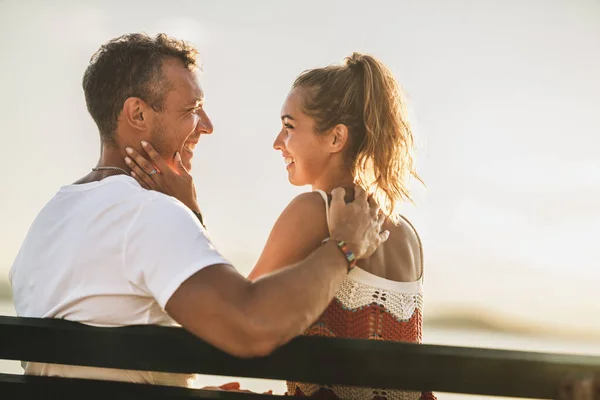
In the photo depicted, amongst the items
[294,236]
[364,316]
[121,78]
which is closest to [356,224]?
[294,236]

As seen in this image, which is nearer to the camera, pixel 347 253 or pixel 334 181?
pixel 347 253

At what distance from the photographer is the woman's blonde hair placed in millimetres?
2895

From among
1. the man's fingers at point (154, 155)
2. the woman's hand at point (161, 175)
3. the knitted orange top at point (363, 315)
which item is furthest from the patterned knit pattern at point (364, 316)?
the man's fingers at point (154, 155)

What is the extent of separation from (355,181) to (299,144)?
348mm

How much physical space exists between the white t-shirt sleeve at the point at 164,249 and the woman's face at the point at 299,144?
125 cm

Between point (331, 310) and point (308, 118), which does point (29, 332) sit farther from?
point (308, 118)

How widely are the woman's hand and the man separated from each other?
0.09 feet

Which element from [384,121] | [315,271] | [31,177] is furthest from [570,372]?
[31,177]

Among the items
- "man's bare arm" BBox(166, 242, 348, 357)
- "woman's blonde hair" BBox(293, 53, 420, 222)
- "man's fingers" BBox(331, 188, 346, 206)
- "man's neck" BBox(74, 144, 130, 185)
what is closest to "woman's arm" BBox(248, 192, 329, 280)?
"man's fingers" BBox(331, 188, 346, 206)

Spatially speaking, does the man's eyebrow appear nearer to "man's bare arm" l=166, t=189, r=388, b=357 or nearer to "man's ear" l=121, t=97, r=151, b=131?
"man's ear" l=121, t=97, r=151, b=131

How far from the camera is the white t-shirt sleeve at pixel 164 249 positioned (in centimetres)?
164

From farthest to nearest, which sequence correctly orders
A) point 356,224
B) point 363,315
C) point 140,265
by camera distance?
point 363,315 → point 356,224 → point 140,265

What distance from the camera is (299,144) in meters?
3.03

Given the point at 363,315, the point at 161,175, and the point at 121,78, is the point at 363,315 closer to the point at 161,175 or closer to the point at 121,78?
the point at 161,175
